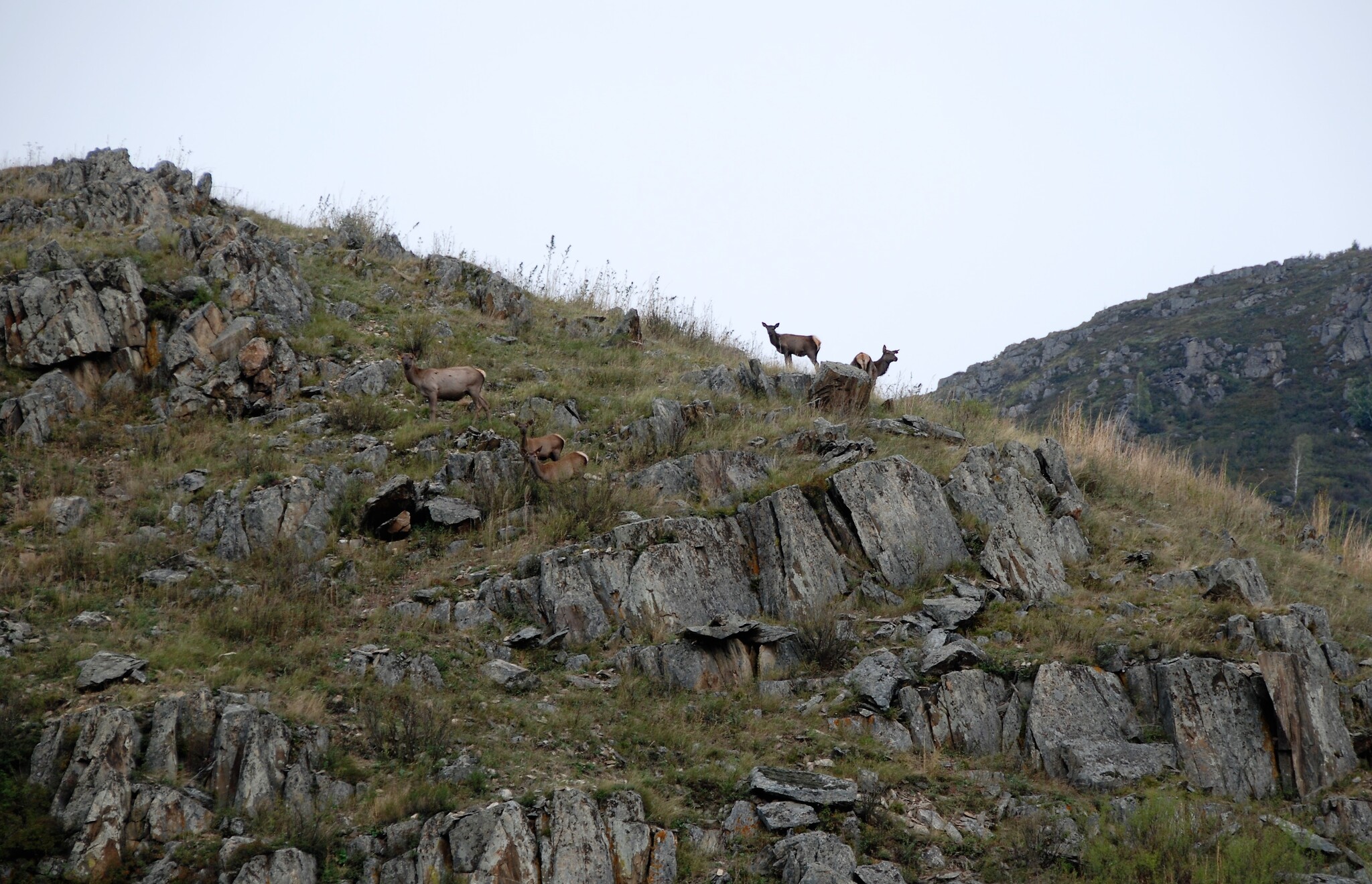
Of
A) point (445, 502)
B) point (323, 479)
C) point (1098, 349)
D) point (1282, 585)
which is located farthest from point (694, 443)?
point (1098, 349)

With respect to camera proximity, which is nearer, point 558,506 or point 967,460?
point 558,506

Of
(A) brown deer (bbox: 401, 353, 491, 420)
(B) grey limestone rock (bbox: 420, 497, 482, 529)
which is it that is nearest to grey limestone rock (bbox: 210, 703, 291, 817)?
(B) grey limestone rock (bbox: 420, 497, 482, 529)

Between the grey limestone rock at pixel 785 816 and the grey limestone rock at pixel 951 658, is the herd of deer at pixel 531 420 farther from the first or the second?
the grey limestone rock at pixel 785 816

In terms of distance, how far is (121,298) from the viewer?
15.3m

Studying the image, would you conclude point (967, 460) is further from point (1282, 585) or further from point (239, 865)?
point (239, 865)

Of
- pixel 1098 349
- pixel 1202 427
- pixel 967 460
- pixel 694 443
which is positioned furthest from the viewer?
pixel 1098 349

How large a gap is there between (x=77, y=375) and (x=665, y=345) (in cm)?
1145

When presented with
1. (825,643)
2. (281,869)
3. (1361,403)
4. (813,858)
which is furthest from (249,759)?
(1361,403)

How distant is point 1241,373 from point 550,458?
39952 millimetres

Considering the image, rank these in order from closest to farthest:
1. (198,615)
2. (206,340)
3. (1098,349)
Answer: (198,615), (206,340), (1098,349)

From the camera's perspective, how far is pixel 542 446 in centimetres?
1348

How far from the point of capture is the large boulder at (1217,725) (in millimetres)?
8953

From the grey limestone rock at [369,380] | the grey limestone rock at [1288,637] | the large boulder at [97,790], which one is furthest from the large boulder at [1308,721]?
the grey limestone rock at [369,380]

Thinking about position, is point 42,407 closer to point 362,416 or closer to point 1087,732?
point 362,416
